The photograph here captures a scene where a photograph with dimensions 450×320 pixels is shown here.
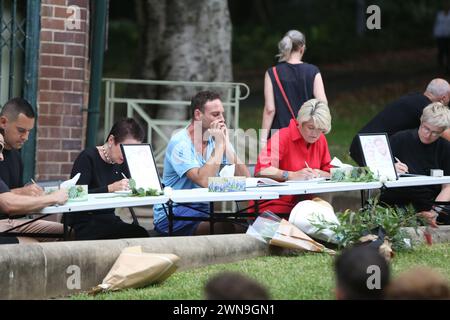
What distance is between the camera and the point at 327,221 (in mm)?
7809

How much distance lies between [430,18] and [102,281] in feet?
83.2

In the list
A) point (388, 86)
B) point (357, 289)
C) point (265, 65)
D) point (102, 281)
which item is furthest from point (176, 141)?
point (265, 65)

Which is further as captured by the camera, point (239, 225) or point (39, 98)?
point (39, 98)

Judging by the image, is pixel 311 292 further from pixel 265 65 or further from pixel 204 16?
pixel 265 65

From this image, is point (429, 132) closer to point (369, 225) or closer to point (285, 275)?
point (369, 225)

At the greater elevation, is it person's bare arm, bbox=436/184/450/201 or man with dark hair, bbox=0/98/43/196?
man with dark hair, bbox=0/98/43/196

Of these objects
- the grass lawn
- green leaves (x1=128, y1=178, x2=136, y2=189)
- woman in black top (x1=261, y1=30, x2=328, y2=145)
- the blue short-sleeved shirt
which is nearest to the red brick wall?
woman in black top (x1=261, y1=30, x2=328, y2=145)

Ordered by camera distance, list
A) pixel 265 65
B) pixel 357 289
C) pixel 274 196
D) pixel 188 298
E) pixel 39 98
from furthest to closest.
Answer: pixel 265 65 < pixel 39 98 < pixel 274 196 < pixel 188 298 < pixel 357 289

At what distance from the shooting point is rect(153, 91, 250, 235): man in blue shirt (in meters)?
8.16

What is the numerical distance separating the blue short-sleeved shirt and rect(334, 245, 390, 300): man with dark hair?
12.7ft

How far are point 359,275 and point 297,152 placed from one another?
446 cm

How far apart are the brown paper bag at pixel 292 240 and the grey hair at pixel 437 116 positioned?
172 centimetres

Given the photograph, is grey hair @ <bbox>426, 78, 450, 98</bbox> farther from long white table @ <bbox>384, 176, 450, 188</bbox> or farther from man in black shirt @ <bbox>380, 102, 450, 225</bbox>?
long white table @ <bbox>384, 176, 450, 188</bbox>

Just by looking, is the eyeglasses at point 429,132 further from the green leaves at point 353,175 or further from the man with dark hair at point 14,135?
the man with dark hair at point 14,135
